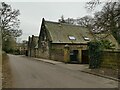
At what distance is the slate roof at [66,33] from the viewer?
134 feet

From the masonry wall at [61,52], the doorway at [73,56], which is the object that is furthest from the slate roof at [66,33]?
the doorway at [73,56]

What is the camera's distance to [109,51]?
19.7 m

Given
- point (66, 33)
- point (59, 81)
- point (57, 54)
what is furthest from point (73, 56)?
point (59, 81)

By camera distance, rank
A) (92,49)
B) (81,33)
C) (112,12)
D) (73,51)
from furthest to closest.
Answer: (81,33) < (73,51) < (92,49) < (112,12)

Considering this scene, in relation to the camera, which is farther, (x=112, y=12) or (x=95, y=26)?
(x=95, y=26)

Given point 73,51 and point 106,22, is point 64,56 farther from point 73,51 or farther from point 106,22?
point 106,22

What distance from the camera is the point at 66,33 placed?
142 feet

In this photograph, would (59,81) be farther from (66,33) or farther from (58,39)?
(66,33)

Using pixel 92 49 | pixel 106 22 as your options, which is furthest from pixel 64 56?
pixel 106 22

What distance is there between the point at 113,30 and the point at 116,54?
104 inches

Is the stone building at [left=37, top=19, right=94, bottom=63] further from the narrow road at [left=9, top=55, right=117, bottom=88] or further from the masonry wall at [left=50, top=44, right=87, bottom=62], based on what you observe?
the narrow road at [left=9, top=55, right=117, bottom=88]

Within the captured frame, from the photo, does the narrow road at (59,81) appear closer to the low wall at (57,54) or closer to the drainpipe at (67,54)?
the drainpipe at (67,54)

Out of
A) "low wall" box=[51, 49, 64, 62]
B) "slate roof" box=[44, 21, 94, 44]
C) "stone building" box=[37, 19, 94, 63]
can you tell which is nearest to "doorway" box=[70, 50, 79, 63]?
"stone building" box=[37, 19, 94, 63]

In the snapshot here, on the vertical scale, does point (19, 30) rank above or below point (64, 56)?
above
